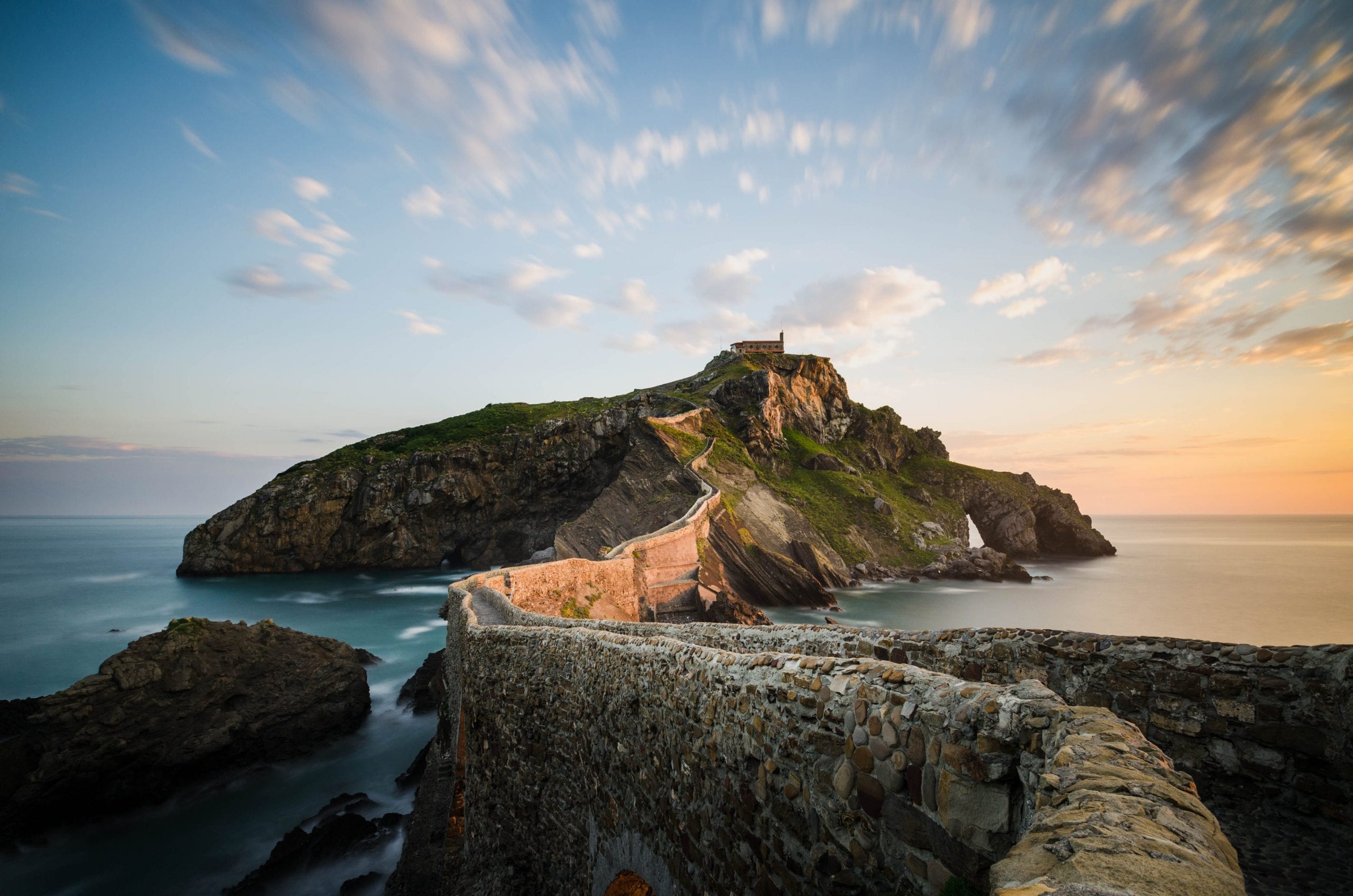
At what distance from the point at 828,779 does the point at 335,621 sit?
44006 mm

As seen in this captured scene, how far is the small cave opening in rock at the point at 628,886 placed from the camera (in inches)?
238

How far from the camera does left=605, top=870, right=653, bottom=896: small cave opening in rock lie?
604cm

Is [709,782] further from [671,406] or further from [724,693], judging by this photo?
[671,406]

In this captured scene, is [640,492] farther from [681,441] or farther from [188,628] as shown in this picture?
[188,628]

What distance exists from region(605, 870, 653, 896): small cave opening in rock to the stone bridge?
5 cm

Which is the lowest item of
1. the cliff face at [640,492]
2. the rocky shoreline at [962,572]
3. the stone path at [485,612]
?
the rocky shoreline at [962,572]

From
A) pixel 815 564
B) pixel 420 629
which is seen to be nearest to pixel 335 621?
pixel 420 629

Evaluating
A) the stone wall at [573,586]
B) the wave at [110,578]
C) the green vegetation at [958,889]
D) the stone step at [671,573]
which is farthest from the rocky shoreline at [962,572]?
the wave at [110,578]

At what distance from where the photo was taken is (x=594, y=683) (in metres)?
6.58

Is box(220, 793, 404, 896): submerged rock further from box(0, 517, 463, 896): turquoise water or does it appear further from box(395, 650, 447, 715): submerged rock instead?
box(395, 650, 447, 715): submerged rock

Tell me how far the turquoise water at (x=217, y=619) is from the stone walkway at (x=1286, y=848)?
15653 mm

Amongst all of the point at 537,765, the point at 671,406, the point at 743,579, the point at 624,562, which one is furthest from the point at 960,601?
the point at 537,765

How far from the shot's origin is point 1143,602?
150ft

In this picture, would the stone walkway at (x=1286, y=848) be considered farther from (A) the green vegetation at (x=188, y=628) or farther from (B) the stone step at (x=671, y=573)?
(B) the stone step at (x=671, y=573)
